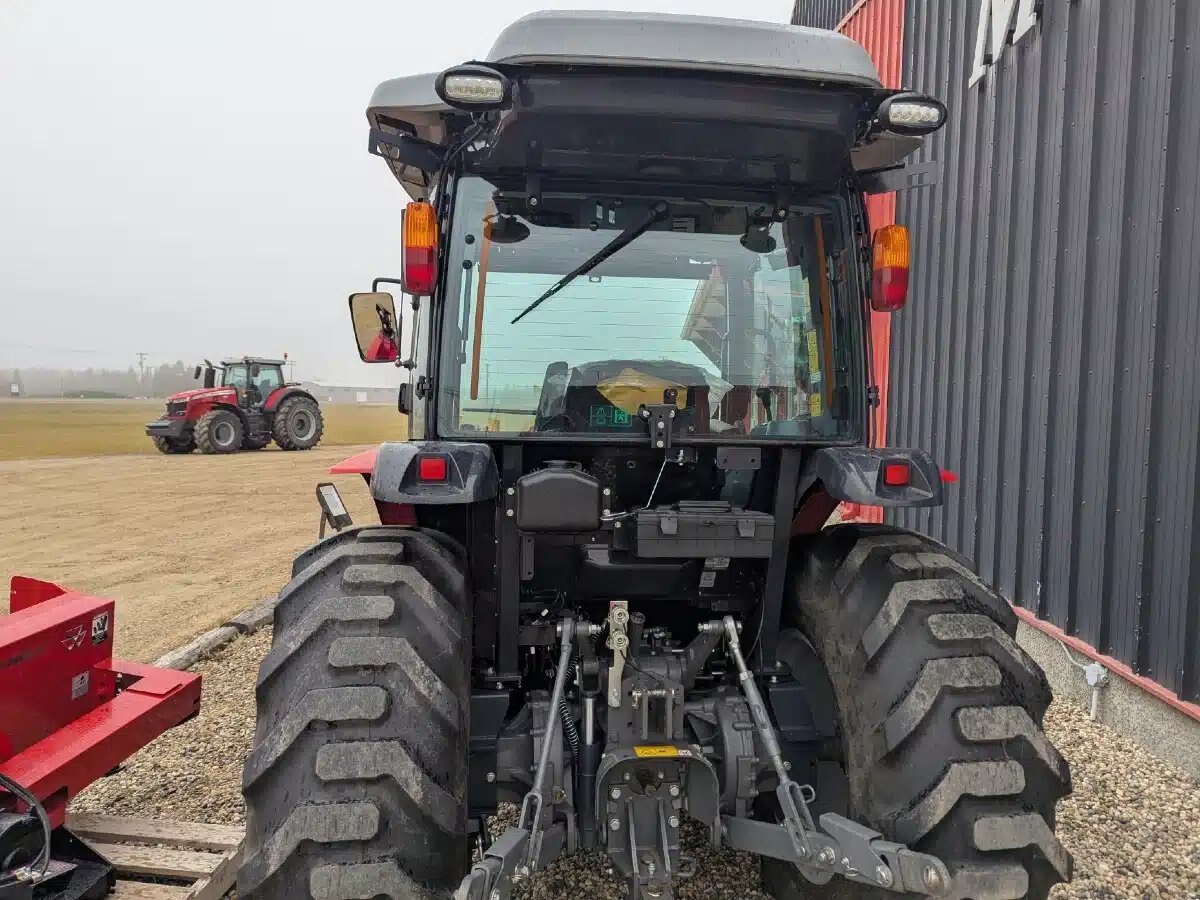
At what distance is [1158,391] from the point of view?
405cm

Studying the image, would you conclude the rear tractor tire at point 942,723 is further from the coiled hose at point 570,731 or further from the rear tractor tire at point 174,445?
the rear tractor tire at point 174,445

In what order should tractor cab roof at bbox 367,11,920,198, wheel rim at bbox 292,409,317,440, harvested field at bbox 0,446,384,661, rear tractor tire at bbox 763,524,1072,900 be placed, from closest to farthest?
rear tractor tire at bbox 763,524,1072,900 → tractor cab roof at bbox 367,11,920,198 → harvested field at bbox 0,446,384,661 → wheel rim at bbox 292,409,317,440

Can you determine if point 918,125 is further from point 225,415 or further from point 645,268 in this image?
point 225,415

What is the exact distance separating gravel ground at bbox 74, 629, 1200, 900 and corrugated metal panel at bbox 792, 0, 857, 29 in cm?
868

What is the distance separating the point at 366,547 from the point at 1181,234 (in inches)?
157

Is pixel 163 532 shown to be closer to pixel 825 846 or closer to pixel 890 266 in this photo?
pixel 890 266

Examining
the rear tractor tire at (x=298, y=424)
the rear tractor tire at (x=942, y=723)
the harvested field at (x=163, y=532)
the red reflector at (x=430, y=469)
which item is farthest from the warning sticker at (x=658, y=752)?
the rear tractor tire at (x=298, y=424)

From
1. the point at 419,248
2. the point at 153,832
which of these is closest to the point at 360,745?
the point at 419,248

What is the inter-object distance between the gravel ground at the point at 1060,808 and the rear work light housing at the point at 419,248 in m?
2.04

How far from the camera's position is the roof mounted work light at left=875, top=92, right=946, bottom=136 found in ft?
6.89

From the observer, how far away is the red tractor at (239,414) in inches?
824

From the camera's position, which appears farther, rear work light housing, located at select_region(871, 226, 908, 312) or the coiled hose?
rear work light housing, located at select_region(871, 226, 908, 312)

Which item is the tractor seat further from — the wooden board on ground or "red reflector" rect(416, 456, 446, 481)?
the wooden board on ground

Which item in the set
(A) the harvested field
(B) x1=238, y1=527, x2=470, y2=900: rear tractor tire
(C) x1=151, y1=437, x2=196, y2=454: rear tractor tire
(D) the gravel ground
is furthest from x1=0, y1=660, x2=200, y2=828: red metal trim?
(C) x1=151, y1=437, x2=196, y2=454: rear tractor tire
